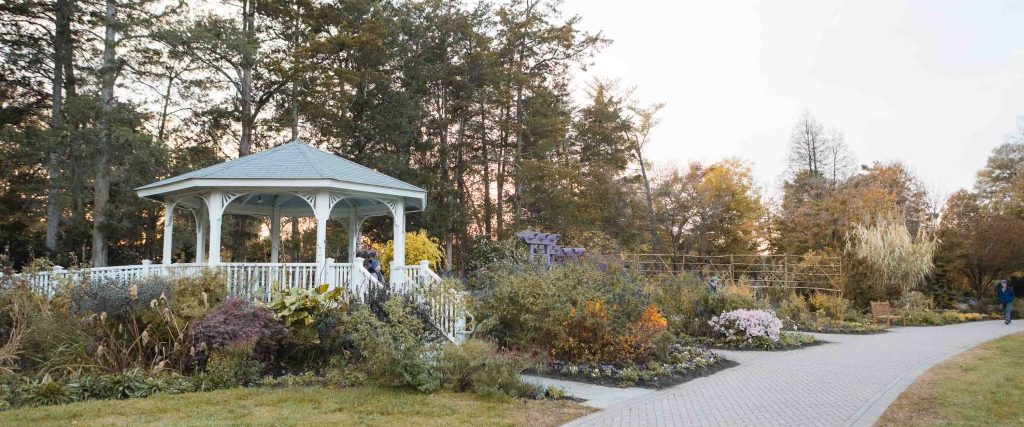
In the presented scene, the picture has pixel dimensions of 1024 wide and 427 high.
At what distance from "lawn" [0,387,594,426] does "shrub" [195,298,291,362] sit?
2.51 ft

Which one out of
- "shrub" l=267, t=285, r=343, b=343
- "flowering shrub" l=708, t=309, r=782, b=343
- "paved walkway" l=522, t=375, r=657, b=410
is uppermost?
"shrub" l=267, t=285, r=343, b=343

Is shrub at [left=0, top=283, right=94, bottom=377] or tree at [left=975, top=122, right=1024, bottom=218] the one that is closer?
shrub at [left=0, top=283, right=94, bottom=377]

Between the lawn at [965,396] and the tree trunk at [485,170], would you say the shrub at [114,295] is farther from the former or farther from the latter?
the tree trunk at [485,170]

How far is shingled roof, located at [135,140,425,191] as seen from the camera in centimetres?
1099

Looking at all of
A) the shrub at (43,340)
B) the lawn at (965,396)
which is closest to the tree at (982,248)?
the lawn at (965,396)

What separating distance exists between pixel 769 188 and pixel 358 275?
32.9 m

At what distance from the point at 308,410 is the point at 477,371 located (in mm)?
1864

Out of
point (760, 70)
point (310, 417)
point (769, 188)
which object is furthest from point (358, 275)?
point (769, 188)

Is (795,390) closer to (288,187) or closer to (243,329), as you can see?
Answer: (243,329)

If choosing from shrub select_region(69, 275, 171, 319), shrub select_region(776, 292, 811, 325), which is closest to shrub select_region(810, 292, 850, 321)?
shrub select_region(776, 292, 811, 325)

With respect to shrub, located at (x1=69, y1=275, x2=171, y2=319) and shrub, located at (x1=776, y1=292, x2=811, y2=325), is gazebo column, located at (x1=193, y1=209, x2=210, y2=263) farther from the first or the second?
shrub, located at (x1=776, y1=292, x2=811, y2=325)

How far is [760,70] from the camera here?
21203 millimetres

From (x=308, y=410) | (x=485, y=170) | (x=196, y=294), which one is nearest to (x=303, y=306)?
(x=196, y=294)

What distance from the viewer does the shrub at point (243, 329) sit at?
294 inches
